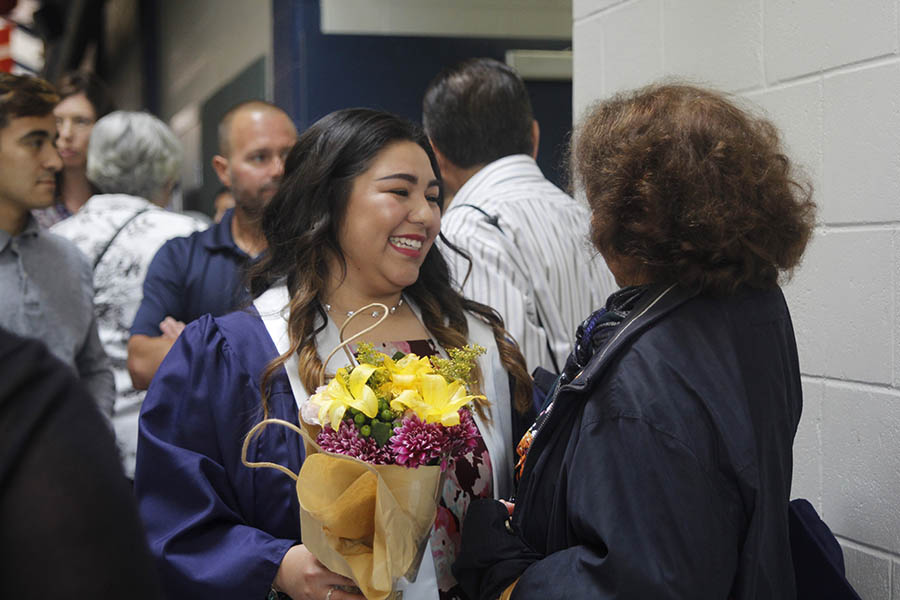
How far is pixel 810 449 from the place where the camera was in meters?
2.03

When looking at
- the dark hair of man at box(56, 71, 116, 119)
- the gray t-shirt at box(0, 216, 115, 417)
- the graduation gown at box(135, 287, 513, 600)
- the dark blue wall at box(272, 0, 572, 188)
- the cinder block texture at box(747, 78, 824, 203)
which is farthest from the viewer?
the dark blue wall at box(272, 0, 572, 188)

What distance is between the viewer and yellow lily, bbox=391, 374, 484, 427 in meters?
1.32

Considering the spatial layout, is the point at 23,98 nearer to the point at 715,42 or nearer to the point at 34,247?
the point at 34,247

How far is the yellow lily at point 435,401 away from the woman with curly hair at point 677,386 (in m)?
0.16

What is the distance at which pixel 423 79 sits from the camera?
193 inches

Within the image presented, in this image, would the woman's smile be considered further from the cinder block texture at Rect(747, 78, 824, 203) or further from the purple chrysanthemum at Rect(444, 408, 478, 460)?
the cinder block texture at Rect(747, 78, 824, 203)

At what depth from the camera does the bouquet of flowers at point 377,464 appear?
1.32 meters

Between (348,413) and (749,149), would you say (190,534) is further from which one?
(749,149)

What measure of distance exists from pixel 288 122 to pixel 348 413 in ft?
6.30

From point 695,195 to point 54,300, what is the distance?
1823 mm

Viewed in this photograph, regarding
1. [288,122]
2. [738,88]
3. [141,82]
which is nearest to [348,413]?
[738,88]

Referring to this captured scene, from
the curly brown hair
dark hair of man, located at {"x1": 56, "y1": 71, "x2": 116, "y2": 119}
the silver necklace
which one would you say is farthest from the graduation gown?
dark hair of man, located at {"x1": 56, "y1": 71, "x2": 116, "y2": 119}

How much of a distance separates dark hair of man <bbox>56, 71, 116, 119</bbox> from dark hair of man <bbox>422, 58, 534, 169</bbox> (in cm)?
192

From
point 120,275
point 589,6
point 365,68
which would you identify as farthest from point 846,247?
point 365,68
